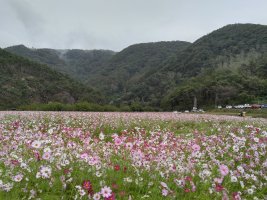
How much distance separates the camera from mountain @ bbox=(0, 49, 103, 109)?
77.8m

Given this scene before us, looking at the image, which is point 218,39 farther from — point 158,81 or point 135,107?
point 135,107

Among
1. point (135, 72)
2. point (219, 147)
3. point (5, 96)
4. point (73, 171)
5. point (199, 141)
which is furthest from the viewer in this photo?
point (135, 72)

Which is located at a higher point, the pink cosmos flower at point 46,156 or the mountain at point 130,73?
the mountain at point 130,73

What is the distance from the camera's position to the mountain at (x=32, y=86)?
77.8 meters

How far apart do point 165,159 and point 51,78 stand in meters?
98.2

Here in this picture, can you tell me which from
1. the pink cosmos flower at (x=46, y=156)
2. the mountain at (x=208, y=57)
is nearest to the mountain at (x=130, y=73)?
the mountain at (x=208, y=57)

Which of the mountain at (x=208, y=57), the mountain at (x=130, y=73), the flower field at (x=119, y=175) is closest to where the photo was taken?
the flower field at (x=119, y=175)

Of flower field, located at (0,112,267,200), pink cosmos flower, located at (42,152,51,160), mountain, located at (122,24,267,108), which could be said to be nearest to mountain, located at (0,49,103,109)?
mountain, located at (122,24,267,108)

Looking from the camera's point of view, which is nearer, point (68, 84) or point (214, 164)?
point (214, 164)

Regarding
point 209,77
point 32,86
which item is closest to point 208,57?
point 209,77

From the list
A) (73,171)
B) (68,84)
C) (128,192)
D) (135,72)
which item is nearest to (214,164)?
(128,192)

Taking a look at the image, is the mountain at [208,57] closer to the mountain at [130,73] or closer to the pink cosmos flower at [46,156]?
the mountain at [130,73]

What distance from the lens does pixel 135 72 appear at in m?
183

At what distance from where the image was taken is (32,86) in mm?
87688
